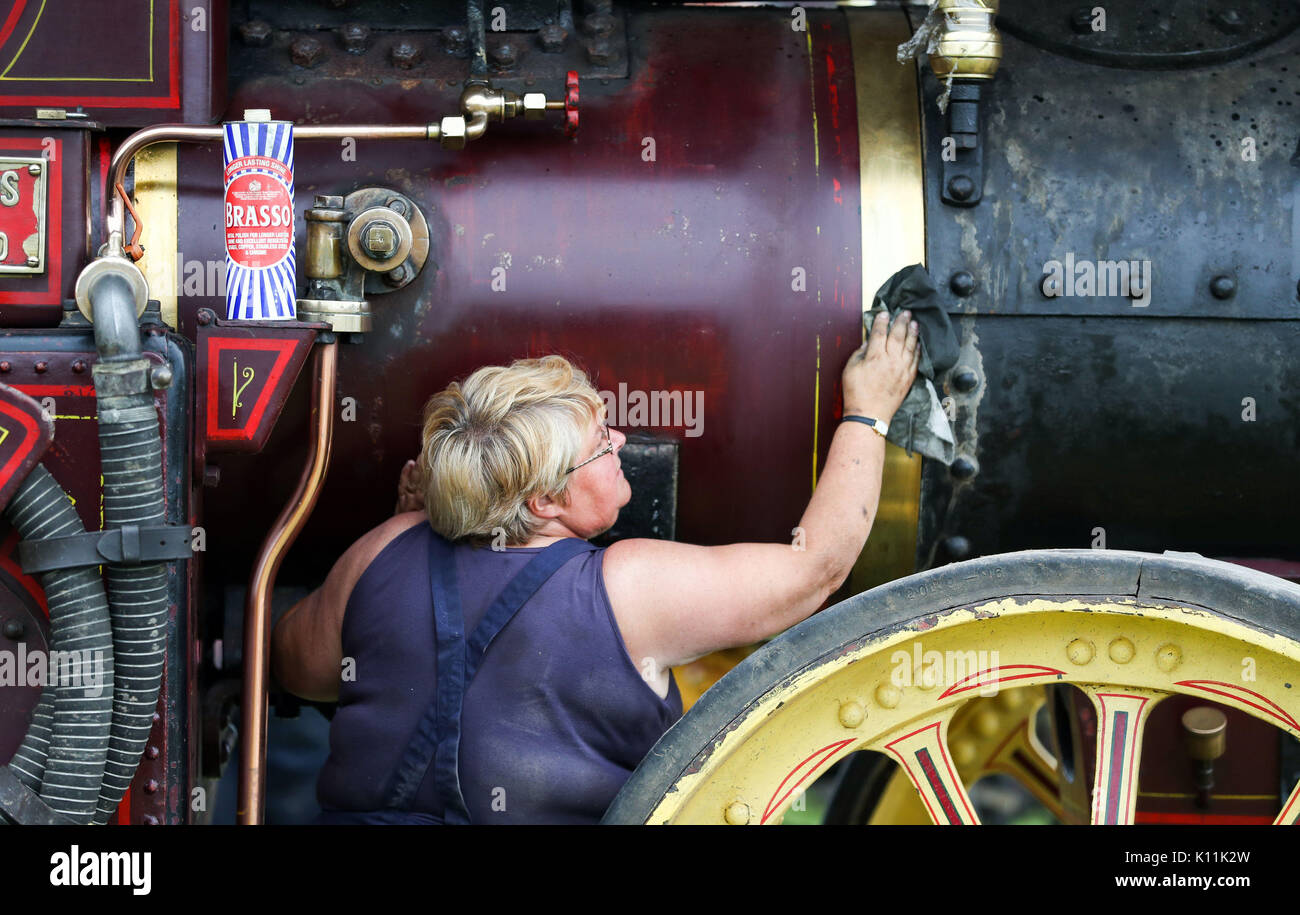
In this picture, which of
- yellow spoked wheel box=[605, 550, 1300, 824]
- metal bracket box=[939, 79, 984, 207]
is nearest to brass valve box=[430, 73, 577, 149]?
metal bracket box=[939, 79, 984, 207]

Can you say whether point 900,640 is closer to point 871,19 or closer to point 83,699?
point 83,699

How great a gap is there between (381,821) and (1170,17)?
1.66 metres

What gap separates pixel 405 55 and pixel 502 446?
2.01ft

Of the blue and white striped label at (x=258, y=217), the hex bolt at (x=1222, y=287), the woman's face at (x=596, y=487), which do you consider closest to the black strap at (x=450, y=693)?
the woman's face at (x=596, y=487)

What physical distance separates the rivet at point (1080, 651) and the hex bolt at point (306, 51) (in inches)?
53.5

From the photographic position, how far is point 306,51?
80.7 inches

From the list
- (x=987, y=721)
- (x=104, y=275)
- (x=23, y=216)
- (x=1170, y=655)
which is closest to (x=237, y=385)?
(x=104, y=275)

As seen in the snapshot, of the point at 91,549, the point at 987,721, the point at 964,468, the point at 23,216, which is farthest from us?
the point at 987,721

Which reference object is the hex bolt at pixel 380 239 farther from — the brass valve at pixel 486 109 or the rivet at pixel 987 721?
the rivet at pixel 987 721

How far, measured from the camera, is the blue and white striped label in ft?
5.87

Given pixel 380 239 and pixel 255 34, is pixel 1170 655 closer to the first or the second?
pixel 380 239

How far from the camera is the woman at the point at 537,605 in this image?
72.7 inches

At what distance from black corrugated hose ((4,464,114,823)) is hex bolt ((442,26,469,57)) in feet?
2.84

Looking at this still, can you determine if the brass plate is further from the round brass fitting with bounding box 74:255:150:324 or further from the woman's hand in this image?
the woman's hand
